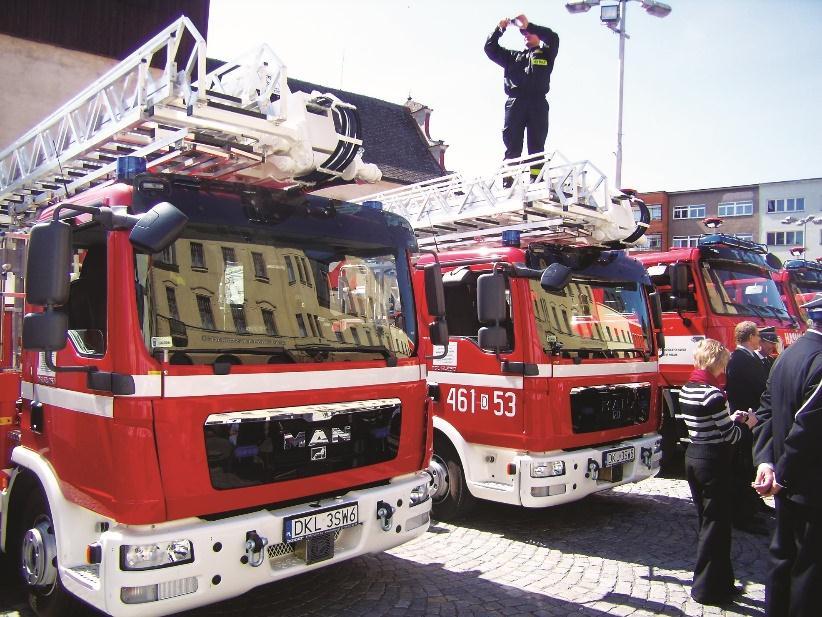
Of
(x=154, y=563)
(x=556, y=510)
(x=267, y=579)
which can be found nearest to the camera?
(x=154, y=563)

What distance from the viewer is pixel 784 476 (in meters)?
3.48

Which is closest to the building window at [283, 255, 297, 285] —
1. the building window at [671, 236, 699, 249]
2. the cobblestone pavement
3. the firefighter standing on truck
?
the cobblestone pavement

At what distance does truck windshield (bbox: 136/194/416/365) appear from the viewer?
3.60 m

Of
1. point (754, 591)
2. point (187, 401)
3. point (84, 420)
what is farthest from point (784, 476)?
point (84, 420)

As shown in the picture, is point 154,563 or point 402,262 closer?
point 154,563

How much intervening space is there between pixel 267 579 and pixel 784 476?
272 cm

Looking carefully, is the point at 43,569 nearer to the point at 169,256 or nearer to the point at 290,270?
the point at 169,256

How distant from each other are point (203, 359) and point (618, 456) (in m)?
4.20

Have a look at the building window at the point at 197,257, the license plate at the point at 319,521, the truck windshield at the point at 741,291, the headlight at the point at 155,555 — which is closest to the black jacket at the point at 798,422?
the license plate at the point at 319,521

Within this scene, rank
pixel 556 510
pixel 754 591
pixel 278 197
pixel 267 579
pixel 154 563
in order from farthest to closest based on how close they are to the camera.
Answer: pixel 556 510, pixel 754 591, pixel 278 197, pixel 267 579, pixel 154 563

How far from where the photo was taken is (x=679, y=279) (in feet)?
27.2

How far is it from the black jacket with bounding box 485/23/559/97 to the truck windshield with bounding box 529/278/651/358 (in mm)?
2895

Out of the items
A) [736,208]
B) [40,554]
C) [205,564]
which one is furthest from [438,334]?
[736,208]

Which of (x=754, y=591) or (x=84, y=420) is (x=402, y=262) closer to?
(x=84, y=420)
